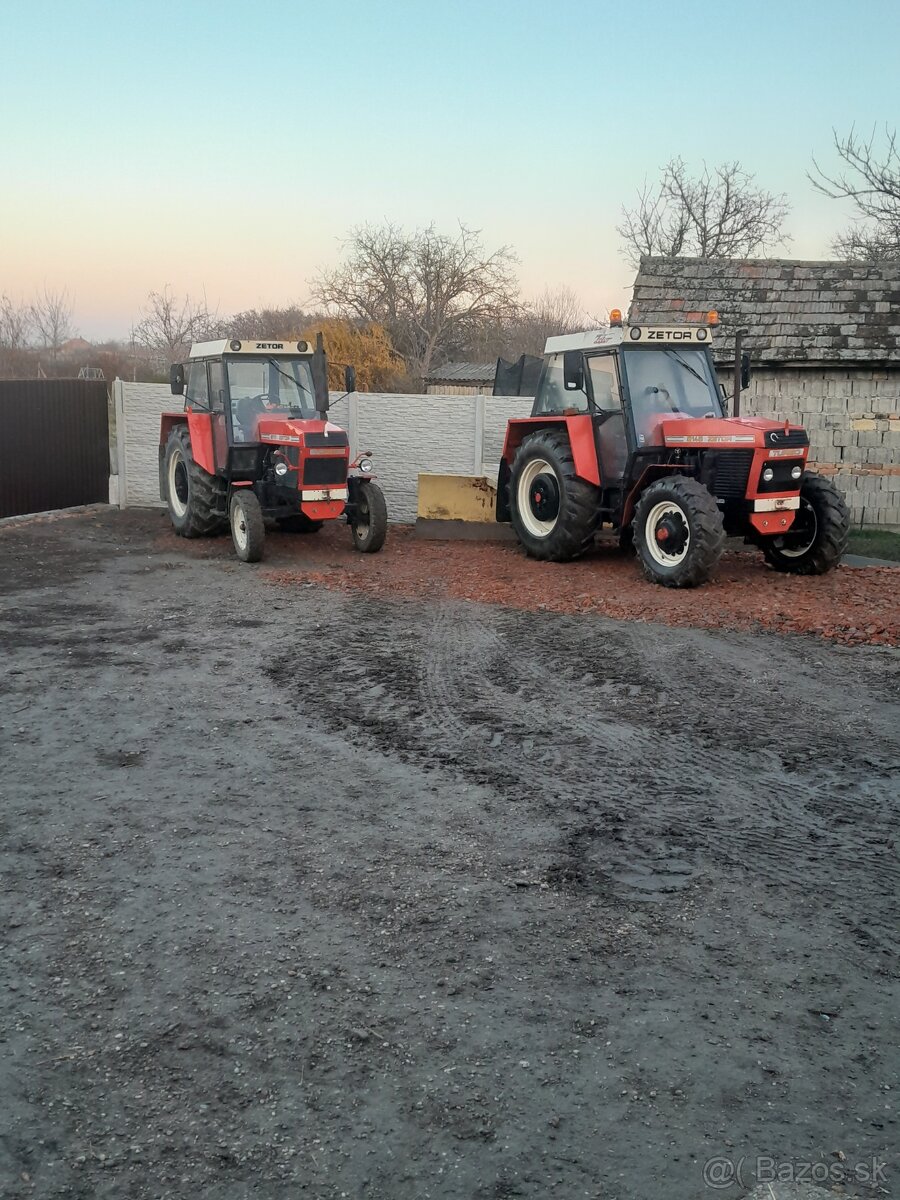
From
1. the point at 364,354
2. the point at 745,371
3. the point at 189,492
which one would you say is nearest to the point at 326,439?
the point at 189,492

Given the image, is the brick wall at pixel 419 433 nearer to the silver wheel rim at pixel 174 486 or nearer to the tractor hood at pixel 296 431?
Answer: the silver wheel rim at pixel 174 486

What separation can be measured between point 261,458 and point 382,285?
35.3m

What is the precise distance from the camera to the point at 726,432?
10477 millimetres

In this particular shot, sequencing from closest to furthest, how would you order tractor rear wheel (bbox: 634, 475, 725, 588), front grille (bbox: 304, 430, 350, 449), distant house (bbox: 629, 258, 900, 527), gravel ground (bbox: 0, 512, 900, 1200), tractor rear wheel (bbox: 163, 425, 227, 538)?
gravel ground (bbox: 0, 512, 900, 1200) → tractor rear wheel (bbox: 634, 475, 725, 588) → front grille (bbox: 304, 430, 350, 449) → tractor rear wheel (bbox: 163, 425, 227, 538) → distant house (bbox: 629, 258, 900, 527)

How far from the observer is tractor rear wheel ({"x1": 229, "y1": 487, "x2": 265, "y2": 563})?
463 inches

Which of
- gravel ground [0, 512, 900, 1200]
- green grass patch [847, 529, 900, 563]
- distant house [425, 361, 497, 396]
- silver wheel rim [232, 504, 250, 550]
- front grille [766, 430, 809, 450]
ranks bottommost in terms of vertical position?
gravel ground [0, 512, 900, 1200]

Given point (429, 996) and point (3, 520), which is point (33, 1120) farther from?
point (3, 520)

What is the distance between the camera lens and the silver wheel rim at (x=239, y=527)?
11922 millimetres

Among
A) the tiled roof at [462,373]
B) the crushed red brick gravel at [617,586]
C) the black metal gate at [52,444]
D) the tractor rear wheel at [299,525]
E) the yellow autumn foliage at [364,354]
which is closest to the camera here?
the crushed red brick gravel at [617,586]

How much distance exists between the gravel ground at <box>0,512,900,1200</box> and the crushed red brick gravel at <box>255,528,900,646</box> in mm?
999

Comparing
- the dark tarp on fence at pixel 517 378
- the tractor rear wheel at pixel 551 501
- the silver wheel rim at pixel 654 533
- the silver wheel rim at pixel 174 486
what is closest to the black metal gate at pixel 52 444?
the silver wheel rim at pixel 174 486

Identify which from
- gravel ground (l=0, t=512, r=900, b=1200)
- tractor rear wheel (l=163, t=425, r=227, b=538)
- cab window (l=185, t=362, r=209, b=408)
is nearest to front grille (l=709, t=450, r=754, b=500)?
gravel ground (l=0, t=512, r=900, b=1200)

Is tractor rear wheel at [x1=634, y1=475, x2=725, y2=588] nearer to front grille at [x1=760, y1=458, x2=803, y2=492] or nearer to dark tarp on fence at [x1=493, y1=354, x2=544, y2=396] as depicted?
front grille at [x1=760, y1=458, x2=803, y2=492]

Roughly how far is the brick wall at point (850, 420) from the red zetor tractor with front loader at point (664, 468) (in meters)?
3.99
